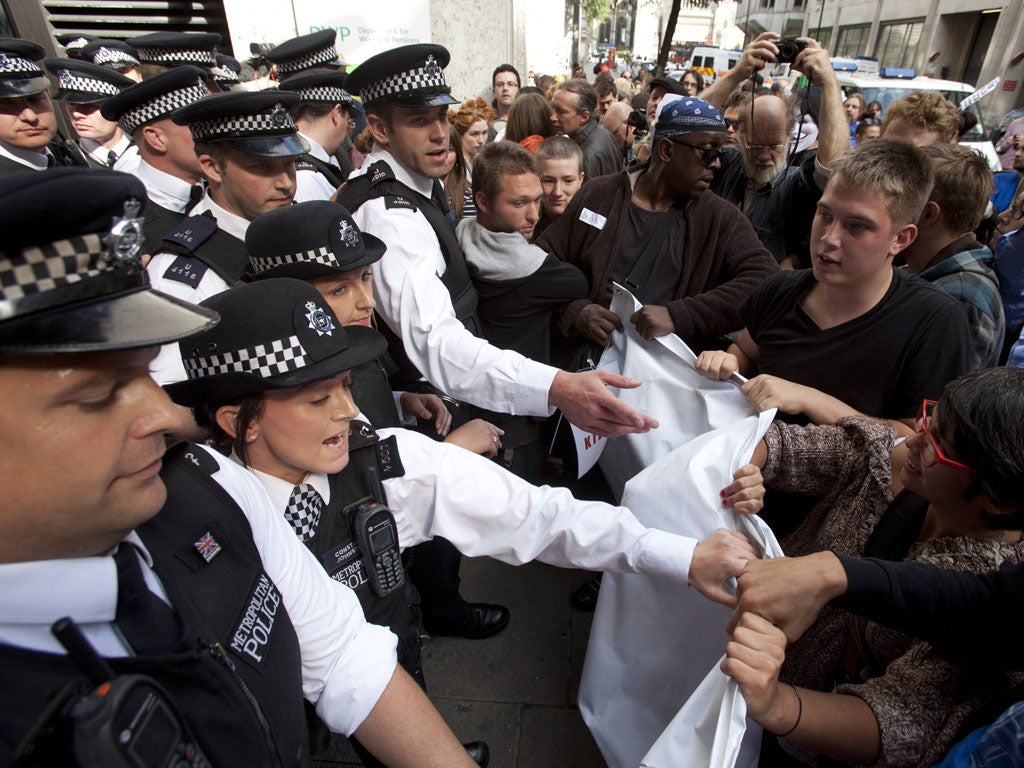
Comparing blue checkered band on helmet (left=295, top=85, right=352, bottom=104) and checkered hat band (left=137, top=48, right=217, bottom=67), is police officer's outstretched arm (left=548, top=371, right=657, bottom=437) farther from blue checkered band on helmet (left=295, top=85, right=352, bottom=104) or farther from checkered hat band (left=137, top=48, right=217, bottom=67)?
checkered hat band (left=137, top=48, right=217, bottom=67)

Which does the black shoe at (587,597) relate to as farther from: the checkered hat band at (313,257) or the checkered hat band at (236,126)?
the checkered hat band at (236,126)

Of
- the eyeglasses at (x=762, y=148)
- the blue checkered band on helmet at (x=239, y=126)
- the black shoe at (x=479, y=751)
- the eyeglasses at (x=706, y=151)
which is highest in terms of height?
the blue checkered band on helmet at (x=239, y=126)

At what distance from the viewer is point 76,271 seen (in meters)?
0.79

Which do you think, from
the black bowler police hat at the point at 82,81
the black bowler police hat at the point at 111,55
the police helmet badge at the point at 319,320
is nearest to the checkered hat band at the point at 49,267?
the police helmet badge at the point at 319,320

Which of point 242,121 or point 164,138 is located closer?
point 242,121

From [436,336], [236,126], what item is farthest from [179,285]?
[436,336]

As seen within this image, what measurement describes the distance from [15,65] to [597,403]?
4623 millimetres

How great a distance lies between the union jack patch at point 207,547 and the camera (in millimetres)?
1050

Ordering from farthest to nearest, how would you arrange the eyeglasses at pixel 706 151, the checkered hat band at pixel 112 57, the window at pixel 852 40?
1. the window at pixel 852 40
2. the checkered hat band at pixel 112 57
3. the eyeglasses at pixel 706 151

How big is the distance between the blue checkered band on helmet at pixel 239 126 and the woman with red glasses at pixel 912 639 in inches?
95.7

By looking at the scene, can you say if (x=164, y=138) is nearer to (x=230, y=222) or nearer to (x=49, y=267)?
(x=230, y=222)

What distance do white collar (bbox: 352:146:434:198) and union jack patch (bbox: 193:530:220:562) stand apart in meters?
1.78

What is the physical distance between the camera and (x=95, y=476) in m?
0.80

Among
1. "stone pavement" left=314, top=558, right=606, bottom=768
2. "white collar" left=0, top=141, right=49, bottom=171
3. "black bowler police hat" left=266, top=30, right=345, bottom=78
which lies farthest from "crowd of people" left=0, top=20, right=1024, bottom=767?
"black bowler police hat" left=266, top=30, right=345, bottom=78
